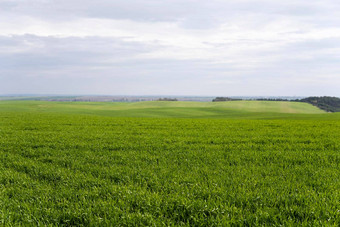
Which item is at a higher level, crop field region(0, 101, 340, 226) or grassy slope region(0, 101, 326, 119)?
crop field region(0, 101, 340, 226)

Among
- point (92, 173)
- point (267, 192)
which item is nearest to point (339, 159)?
point (267, 192)

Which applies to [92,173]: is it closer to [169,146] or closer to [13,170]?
[13,170]

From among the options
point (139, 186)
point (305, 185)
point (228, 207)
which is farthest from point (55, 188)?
point (305, 185)

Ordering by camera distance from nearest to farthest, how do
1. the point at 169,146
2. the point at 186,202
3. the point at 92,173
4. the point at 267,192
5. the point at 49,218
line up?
the point at 49,218
the point at 186,202
the point at 267,192
the point at 92,173
the point at 169,146

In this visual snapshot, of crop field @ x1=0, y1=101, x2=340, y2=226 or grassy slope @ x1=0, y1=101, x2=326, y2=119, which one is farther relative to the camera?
grassy slope @ x1=0, y1=101, x2=326, y2=119

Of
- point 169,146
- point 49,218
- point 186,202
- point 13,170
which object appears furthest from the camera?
point 169,146

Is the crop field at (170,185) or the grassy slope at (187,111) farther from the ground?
the crop field at (170,185)

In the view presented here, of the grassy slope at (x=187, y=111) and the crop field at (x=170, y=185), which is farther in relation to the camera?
the grassy slope at (x=187, y=111)

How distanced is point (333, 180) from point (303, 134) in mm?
6980

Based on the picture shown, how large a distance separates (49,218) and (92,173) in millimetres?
2087

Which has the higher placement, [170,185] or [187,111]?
[170,185]

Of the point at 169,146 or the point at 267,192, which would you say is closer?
the point at 267,192

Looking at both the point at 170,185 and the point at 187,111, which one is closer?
the point at 170,185

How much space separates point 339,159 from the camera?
7.47m
